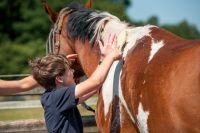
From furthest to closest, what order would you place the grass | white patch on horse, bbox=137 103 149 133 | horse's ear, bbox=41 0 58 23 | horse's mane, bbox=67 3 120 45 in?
the grass, horse's ear, bbox=41 0 58 23, horse's mane, bbox=67 3 120 45, white patch on horse, bbox=137 103 149 133

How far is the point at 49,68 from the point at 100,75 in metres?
0.36

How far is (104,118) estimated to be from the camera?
4.15m

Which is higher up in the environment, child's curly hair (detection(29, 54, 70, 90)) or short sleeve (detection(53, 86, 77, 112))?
child's curly hair (detection(29, 54, 70, 90))

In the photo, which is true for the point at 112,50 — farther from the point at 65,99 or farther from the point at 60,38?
the point at 60,38

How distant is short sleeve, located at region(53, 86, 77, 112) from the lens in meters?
3.45

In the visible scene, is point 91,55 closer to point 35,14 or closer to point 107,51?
point 107,51

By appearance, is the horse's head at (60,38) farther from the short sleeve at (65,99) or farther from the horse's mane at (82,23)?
the short sleeve at (65,99)

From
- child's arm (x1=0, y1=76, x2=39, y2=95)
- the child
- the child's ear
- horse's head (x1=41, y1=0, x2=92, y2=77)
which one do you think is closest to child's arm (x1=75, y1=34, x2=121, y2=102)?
the child

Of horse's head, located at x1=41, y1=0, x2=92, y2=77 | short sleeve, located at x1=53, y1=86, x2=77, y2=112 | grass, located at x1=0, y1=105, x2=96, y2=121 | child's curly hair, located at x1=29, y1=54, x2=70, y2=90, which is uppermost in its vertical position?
child's curly hair, located at x1=29, y1=54, x2=70, y2=90

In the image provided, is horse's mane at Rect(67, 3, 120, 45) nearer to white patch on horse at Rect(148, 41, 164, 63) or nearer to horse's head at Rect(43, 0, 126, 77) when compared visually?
horse's head at Rect(43, 0, 126, 77)

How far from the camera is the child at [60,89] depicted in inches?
136

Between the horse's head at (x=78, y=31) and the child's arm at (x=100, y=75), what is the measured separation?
0.79m

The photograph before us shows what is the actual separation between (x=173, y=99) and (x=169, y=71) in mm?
209

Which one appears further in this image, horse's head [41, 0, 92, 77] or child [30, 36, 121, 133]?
horse's head [41, 0, 92, 77]
